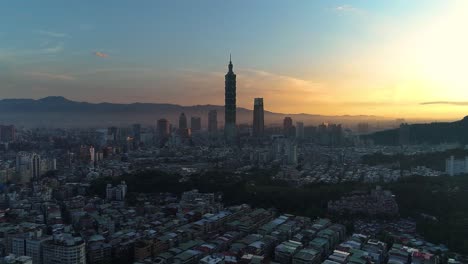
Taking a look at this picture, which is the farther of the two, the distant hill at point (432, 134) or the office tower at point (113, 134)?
the office tower at point (113, 134)

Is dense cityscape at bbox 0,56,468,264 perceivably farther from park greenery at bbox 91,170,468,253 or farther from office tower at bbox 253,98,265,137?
office tower at bbox 253,98,265,137

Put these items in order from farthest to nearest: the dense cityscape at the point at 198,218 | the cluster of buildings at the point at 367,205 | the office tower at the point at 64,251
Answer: the cluster of buildings at the point at 367,205 → the dense cityscape at the point at 198,218 → the office tower at the point at 64,251

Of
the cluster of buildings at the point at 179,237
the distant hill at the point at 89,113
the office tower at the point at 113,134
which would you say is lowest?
the cluster of buildings at the point at 179,237

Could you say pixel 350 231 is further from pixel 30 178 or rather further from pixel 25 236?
pixel 30 178

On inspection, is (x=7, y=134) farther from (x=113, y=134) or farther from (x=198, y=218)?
(x=198, y=218)

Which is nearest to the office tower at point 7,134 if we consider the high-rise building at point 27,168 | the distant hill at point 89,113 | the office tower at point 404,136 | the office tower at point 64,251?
the distant hill at point 89,113

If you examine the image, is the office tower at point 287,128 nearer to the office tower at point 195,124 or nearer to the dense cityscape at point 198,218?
the office tower at point 195,124

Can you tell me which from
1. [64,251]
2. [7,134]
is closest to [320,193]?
[64,251]
